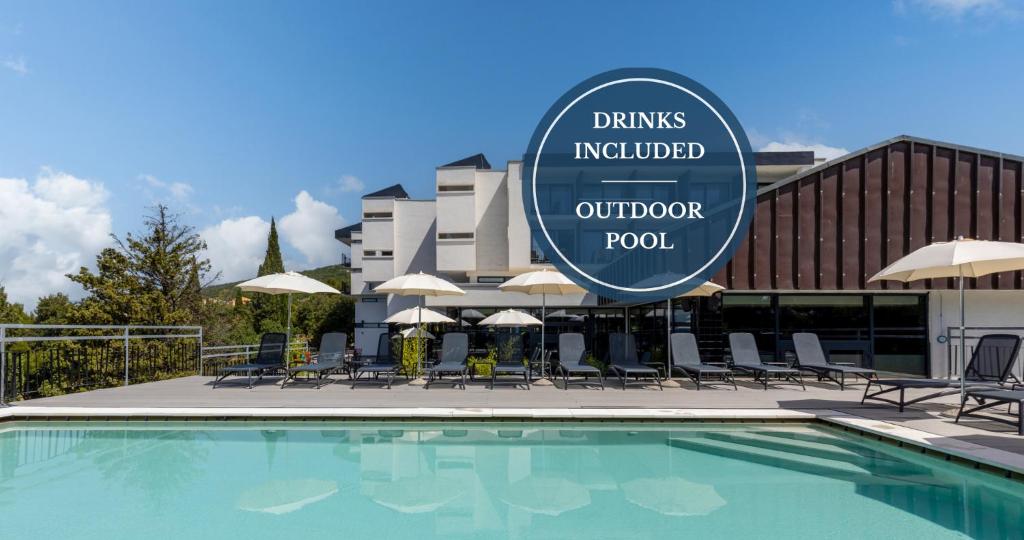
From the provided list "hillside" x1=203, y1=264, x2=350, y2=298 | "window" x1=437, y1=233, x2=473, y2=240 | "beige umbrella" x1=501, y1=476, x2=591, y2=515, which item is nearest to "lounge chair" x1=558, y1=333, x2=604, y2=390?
"beige umbrella" x1=501, y1=476, x2=591, y2=515

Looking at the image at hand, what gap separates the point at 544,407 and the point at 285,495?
390 centimetres

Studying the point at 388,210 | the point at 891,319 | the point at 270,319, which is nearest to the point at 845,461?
the point at 891,319

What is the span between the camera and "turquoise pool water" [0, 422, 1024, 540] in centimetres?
423

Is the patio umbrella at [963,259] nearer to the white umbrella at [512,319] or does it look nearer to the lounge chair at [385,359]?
the white umbrella at [512,319]

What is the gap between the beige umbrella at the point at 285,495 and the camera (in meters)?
4.62

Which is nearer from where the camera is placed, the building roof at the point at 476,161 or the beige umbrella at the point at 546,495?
the beige umbrella at the point at 546,495

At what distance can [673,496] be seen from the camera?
4.96 m

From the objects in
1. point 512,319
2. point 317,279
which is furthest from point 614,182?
point 317,279

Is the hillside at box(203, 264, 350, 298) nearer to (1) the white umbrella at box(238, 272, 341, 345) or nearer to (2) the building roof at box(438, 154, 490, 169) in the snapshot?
(1) the white umbrella at box(238, 272, 341, 345)

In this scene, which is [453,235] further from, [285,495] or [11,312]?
[285,495]

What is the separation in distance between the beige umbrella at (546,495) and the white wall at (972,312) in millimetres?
12415

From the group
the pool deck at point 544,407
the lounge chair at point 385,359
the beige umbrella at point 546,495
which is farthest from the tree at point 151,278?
the beige umbrella at point 546,495

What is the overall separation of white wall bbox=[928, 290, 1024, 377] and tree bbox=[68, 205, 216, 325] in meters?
20.8

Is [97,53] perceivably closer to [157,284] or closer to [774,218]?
[157,284]
